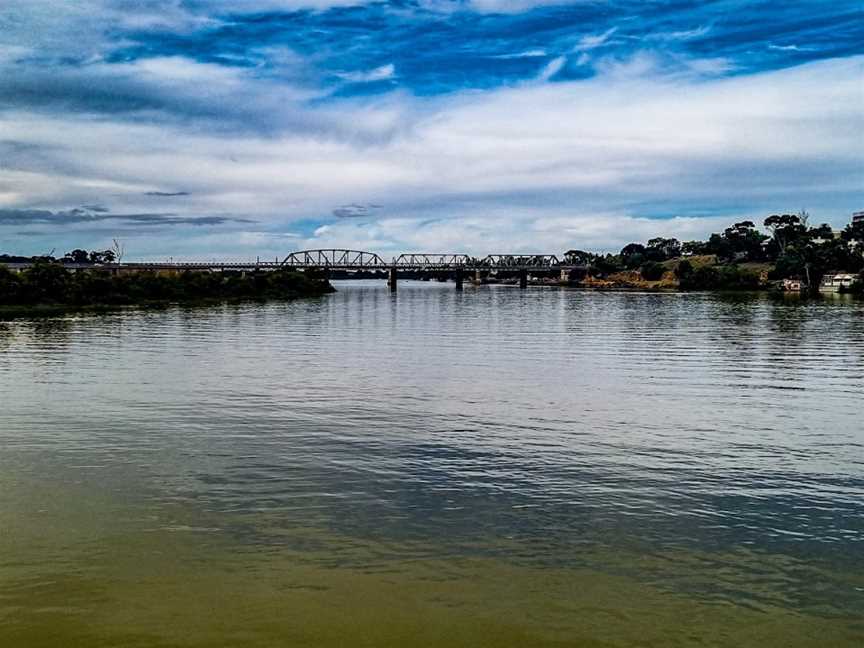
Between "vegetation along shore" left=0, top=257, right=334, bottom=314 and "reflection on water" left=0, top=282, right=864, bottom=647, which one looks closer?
"reflection on water" left=0, top=282, right=864, bottom=647

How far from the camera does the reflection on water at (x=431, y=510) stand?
12.9 meters

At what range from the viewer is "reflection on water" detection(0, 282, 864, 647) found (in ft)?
42.2

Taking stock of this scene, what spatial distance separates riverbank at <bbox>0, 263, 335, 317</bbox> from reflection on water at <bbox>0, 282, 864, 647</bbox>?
7610cm

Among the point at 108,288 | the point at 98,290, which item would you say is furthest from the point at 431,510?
the point at 108,288

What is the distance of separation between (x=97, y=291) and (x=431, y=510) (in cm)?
12404

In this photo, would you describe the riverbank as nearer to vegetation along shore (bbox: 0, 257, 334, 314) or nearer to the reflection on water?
vegetation along shore (bbox: 0, 257, 334, 314)

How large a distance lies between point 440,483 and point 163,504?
7.39 metres

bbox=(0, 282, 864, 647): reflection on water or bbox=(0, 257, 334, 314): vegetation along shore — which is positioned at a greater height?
bbox=(0, 257, 334, 314): vegetation along shore

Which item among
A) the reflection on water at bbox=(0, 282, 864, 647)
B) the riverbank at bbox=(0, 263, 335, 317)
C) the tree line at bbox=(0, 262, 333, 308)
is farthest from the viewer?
the tree line at bbox=(0, 262, 333, 308)

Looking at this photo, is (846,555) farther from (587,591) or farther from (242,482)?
(242,482)

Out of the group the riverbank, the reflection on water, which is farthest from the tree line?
the reflection on water

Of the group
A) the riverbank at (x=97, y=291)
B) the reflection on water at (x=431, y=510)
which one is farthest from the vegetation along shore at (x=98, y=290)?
the reflection on water at (x=431, y=510)

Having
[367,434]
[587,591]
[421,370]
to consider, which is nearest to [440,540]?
[587,591]

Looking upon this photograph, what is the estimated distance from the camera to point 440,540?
53.6ft
